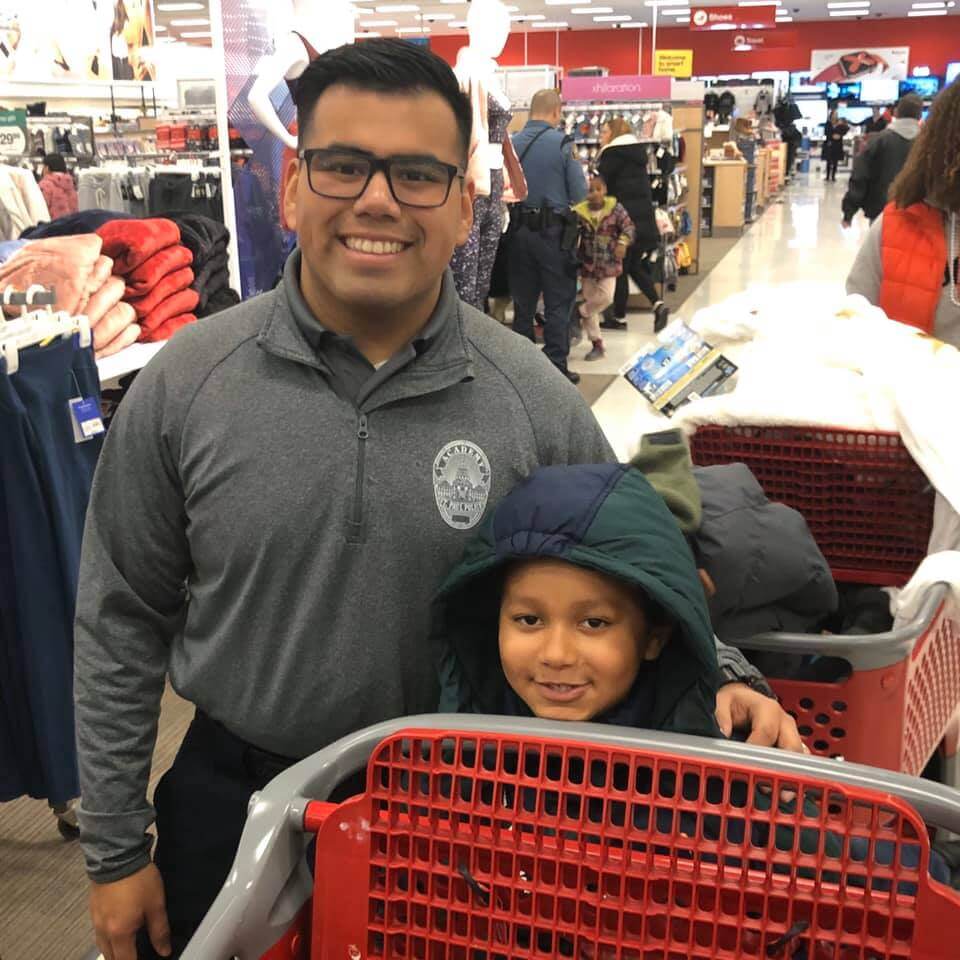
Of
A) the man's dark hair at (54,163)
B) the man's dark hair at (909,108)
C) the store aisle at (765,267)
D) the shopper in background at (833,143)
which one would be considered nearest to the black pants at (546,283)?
the store aisle at (765,267)

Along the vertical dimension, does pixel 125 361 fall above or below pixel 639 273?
above

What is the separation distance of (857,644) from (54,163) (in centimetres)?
496

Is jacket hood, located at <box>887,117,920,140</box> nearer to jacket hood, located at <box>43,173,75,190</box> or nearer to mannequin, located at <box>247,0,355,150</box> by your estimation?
mannequin, located at <box>247,0,355,150</box>

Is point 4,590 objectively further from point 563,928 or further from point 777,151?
point 777,151

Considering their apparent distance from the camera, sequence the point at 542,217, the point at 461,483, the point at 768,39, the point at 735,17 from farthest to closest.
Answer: the point at 768,39
the point at 735,17
the point at 542,217
the point at 461,483

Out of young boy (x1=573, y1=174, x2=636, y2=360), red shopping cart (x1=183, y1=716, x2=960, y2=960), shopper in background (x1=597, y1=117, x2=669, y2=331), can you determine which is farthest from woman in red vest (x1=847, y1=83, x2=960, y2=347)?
shopper in background (x1=597, y1=117, x2=669, y2=331)

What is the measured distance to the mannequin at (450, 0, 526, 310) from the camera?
16.8ft

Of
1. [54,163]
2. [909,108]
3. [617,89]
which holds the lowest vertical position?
[54,163]

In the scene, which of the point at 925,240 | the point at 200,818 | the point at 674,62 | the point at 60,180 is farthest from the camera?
the point at 674,62

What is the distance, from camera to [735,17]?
73.1ft

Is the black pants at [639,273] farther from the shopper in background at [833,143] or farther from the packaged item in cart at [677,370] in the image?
the shopper in background at [833,143]

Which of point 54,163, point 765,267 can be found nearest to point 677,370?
point 54,163

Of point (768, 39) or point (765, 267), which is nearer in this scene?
point (765, 267)

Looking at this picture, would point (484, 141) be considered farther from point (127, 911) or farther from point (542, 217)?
point (127, 911)
